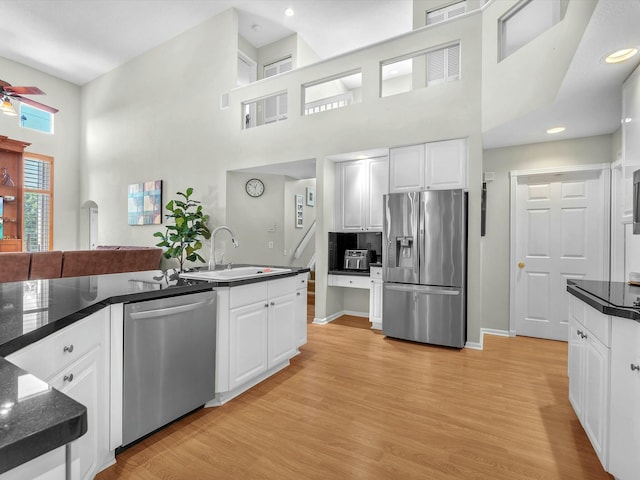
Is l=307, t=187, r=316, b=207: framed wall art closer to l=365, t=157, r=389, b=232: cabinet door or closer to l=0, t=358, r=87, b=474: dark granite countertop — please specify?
l=365, t=157, r=389, b=232: cabinet door

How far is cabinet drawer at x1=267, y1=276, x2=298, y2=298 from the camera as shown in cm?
272

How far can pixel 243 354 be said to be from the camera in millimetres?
2426

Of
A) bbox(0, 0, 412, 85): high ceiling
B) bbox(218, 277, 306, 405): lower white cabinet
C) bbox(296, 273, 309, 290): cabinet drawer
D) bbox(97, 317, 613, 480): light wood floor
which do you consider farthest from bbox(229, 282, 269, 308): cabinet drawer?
bbox(0, 0, 412, 85): high ceiling

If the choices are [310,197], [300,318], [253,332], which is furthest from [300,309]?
[310,197]

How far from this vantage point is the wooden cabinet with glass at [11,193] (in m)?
6.64

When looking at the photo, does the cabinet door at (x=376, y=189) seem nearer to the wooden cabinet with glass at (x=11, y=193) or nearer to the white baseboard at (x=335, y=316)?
the white baseboard at (x=335, y=316)

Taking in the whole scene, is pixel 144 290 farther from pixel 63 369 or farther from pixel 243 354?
pixel 243 354

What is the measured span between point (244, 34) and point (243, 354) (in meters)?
6.26

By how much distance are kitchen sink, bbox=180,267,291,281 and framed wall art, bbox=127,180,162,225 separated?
14.2 feet

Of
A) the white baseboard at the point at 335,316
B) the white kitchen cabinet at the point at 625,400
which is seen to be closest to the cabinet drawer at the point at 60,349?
the white kitchen cabinet at the point at 625,400

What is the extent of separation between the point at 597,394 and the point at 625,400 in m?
0.24

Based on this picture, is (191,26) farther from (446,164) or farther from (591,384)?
(591,384)

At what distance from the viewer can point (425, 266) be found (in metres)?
3.66

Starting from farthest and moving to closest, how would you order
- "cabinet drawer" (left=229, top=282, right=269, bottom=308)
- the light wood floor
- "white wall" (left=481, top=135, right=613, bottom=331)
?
1. "white wall" (left=481, top=135, right=613, bottom=331)
2. "cabinet drawer" (left=229, top=282, right=269, bottom=308)
3. the light wood floor
